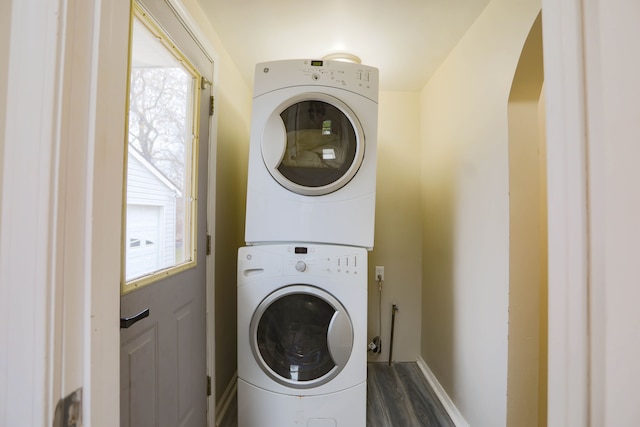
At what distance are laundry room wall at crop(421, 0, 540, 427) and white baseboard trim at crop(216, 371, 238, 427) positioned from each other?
1382mm

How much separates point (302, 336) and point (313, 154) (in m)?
0.94

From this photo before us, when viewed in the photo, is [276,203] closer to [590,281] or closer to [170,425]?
[170,425]

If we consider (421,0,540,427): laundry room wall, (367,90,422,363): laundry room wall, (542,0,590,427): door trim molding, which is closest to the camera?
(542,0,590,427): door trim molding

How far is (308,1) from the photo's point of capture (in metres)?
1.26

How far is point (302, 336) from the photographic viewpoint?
1.27 meters

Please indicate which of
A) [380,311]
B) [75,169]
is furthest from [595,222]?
[380,311]

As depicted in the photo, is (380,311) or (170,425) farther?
Result: (380,311)

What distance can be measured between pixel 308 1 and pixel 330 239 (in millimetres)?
1203

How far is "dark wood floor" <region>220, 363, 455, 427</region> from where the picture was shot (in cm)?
147

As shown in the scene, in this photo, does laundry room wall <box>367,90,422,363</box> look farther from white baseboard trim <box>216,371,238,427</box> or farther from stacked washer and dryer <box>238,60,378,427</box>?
white baseboard trim <box>216,371,238,427</box>

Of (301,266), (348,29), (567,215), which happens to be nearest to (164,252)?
(301,266)

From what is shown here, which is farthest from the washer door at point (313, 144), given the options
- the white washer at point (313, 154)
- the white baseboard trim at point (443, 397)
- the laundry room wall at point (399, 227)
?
the white baseboard trim at point (443, 397)

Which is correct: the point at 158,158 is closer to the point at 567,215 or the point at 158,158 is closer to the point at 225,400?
the point at 567,215

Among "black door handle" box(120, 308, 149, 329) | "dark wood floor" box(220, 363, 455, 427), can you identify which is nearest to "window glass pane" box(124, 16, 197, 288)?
"black door handle" box(120, 308, 149, 329)
